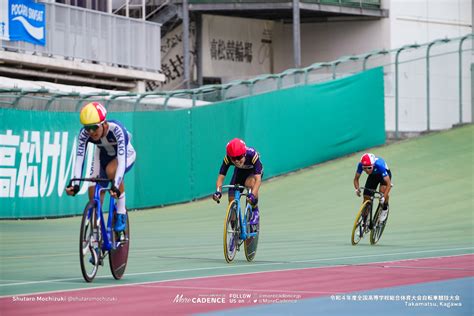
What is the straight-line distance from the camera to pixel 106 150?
38.3 ft

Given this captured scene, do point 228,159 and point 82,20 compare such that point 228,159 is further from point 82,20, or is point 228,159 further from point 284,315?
point 82,20

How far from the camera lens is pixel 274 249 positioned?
17797 millimetres

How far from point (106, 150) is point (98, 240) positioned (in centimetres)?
103

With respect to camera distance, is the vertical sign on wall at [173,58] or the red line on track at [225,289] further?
the vertical sign on wall at [173,58]

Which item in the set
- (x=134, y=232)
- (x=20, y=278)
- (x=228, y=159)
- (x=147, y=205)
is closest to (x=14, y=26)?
(x=147, y=205)

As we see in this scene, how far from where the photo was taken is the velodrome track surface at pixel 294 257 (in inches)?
379

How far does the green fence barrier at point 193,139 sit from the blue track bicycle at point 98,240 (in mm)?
13174

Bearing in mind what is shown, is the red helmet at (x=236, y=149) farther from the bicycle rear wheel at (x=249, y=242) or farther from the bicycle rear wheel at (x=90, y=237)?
the bicycle rear wheel at (x=90, y=237)

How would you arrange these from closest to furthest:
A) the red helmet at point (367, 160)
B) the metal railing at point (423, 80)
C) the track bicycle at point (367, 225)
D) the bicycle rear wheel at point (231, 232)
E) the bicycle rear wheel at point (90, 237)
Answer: the bicycle rear wheel at point (90, 237)
the bicycle rear wheel at point (231, 232)
the red helmet at point (367, 160)
the track bicycle at point (367, 225)
the metal railing at point (423, 80)

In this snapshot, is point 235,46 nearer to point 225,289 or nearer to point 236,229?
point 236,229

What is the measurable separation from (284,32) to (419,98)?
614 inches

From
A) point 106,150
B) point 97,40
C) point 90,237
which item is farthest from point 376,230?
point 97,40

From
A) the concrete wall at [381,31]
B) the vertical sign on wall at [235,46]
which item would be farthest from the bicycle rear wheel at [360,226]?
the concrete wall at [381,31]

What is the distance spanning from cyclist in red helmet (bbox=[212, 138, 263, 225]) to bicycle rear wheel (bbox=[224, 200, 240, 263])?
22 centimetres
